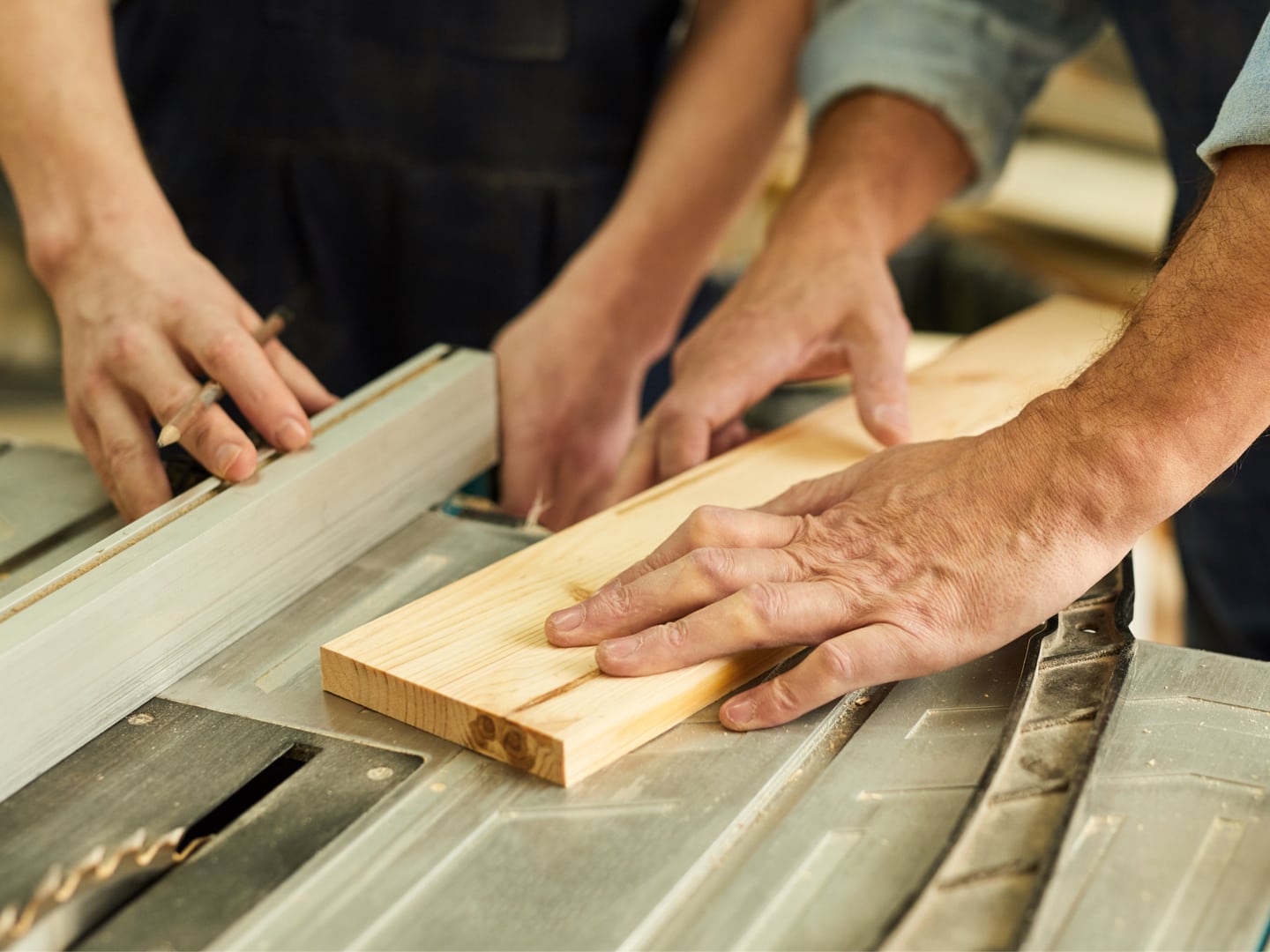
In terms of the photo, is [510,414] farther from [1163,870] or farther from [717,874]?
[1163,870]

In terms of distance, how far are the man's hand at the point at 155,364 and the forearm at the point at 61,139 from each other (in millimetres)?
41

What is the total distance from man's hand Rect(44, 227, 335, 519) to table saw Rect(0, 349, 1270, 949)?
0.09 m

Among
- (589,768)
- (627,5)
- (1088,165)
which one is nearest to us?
(589,768)

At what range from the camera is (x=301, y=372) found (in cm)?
130

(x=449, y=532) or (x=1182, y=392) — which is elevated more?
(x=1182, y=392)

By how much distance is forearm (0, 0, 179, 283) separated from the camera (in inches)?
52.5

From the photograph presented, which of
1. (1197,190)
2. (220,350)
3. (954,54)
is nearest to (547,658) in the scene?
(220,350)

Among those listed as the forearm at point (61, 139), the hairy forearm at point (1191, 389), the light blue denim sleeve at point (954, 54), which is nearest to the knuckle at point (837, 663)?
the hairy forearm at point (1191, 389)

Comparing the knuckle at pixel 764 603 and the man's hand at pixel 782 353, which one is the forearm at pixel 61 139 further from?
the knuckle at pixel 764 603

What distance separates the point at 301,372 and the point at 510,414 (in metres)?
0.30

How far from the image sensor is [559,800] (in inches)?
33.4

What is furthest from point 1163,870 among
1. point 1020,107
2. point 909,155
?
point 1020,107

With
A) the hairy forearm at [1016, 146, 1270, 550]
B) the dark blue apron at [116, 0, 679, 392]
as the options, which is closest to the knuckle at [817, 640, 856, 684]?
the hairy forearm at [1016, 146, 1270, 550]

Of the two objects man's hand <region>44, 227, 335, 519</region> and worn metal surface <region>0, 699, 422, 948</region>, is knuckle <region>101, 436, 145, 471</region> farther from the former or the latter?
worn metal surface <region>0, 699, 422, 948</region>
